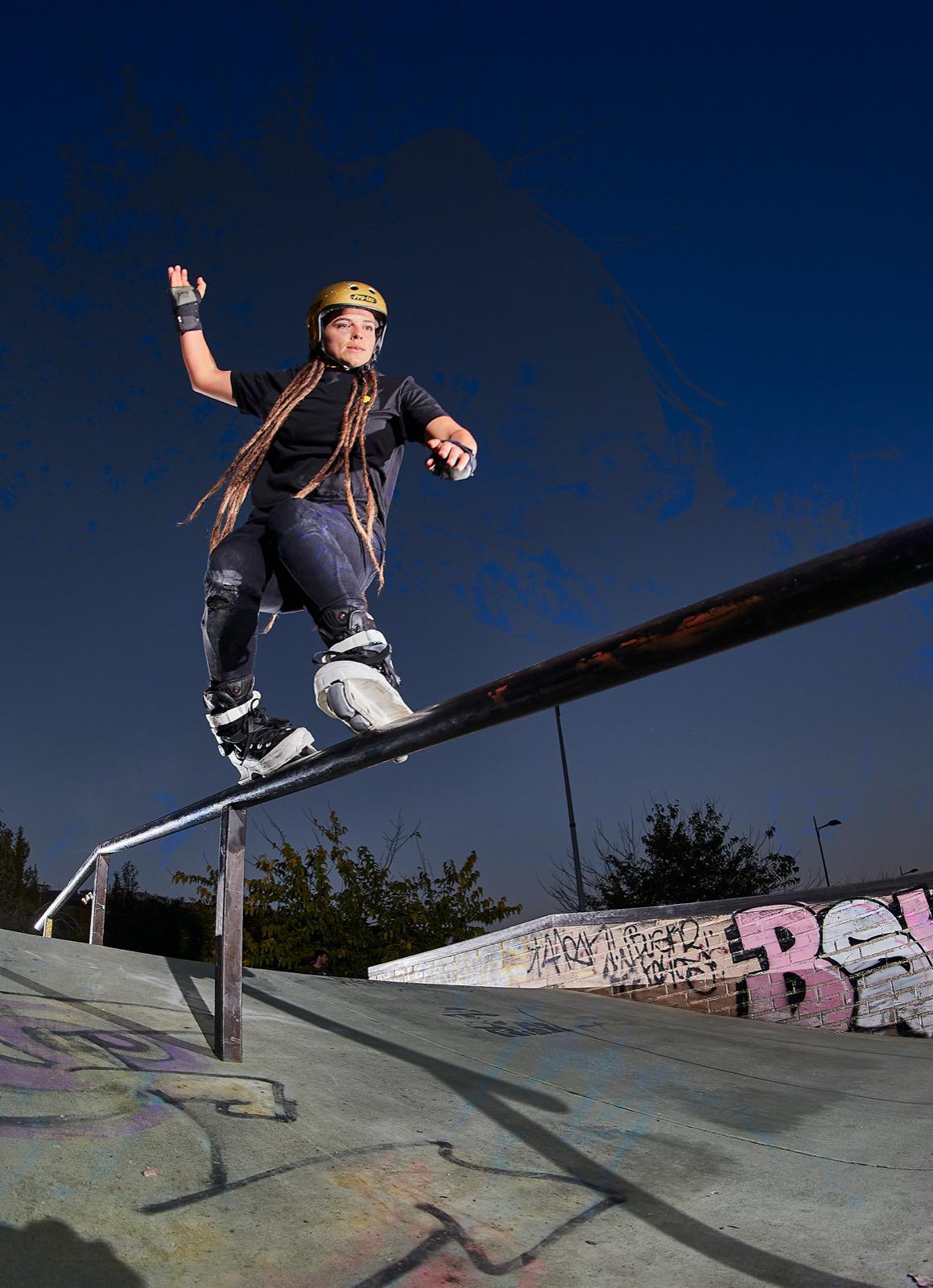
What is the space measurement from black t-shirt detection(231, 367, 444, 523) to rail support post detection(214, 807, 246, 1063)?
119cm

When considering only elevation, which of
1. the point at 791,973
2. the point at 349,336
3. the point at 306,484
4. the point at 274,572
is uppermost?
the point at 349,336

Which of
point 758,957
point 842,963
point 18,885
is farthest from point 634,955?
point 18,885

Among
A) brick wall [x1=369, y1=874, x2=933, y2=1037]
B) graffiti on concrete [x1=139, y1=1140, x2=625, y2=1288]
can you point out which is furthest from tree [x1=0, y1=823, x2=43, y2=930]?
graffiti on concrete [x1=139, y1=1140, x2=625, y2=1288]

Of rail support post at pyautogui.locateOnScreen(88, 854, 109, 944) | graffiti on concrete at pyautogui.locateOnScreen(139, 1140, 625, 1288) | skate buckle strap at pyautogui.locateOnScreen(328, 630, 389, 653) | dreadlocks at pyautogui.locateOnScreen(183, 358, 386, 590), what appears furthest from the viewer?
rail support post at pyautogui.locateOnScreen(88, 854, 109, 944)

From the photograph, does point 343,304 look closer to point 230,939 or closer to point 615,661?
point 615,661

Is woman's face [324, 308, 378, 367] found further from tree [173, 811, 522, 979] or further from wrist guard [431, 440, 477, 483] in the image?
tree [173, 811, 522, 979]

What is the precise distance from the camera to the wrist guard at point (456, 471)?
8.57 feet

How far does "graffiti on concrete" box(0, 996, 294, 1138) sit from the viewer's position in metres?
1.92

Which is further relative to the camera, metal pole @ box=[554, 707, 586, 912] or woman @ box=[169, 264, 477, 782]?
metal pole @ box=[554, 707, 586, 912]

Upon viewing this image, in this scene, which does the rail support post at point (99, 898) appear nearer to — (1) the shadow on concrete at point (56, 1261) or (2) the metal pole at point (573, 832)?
(1) the shadow on concrete at point (56, 1261)

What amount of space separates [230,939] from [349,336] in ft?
7.16

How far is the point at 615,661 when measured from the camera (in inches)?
61.9

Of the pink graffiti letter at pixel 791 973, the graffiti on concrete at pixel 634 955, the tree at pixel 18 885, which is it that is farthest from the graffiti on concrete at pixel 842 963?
the tree at pixel 18 885

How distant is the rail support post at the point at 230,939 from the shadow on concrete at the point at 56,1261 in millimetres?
1129
